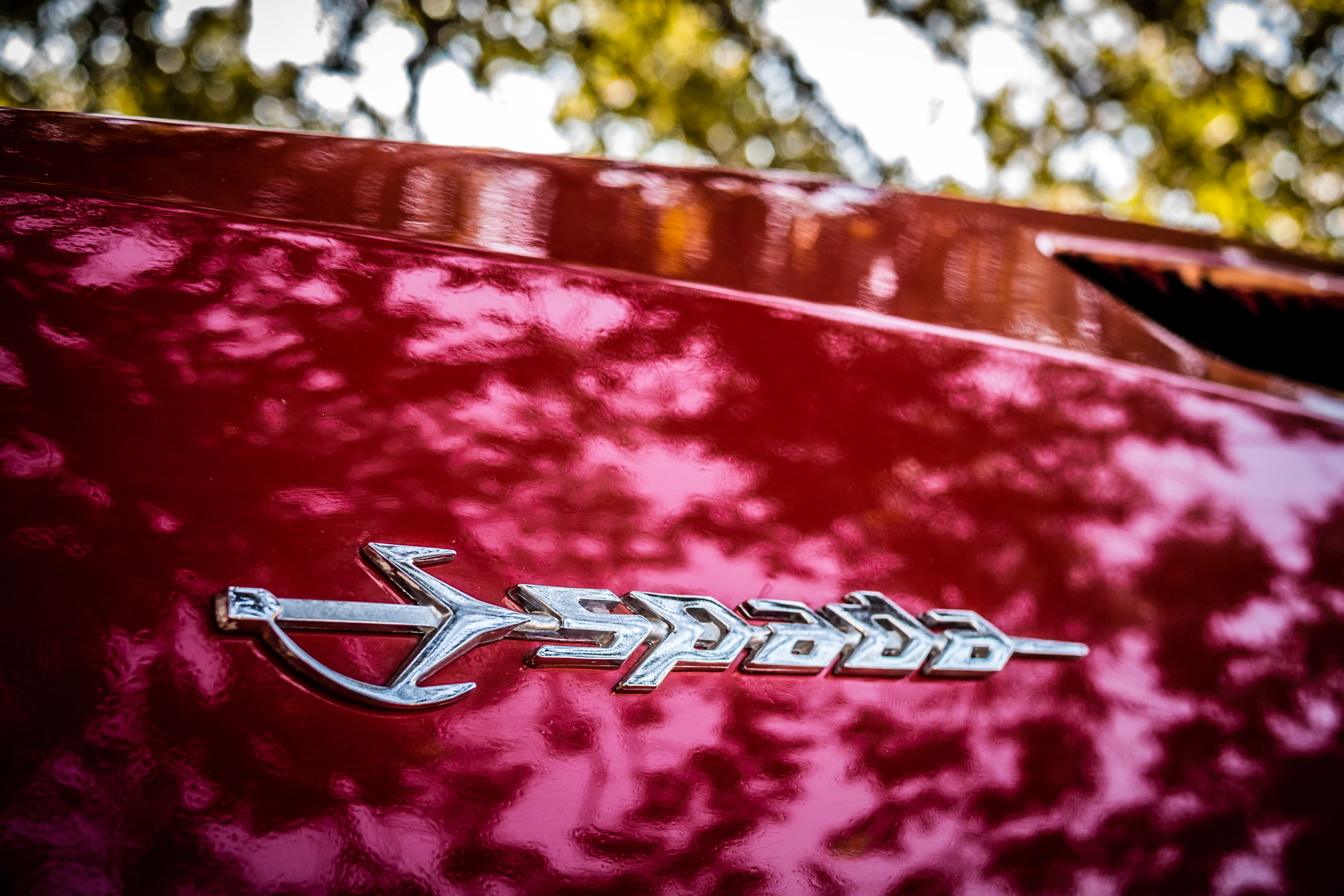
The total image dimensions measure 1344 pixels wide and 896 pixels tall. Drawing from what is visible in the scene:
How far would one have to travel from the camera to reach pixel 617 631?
0.68 meters

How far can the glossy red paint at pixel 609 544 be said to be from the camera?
583mm

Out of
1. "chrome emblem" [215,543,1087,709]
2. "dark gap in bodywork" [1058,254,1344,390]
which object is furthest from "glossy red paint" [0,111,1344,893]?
"dark gap in bodywork" [1058,254,1344,390]

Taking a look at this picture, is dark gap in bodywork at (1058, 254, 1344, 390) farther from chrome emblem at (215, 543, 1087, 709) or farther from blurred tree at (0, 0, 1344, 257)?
blurred tree at (0, 0, 1344, 257)

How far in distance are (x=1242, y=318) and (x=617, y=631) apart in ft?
3.57

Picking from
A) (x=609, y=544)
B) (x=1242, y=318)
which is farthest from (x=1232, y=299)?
(x=609, y=544)

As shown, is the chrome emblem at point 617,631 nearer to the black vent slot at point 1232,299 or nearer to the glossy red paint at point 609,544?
the glossy red paint at point 609,544

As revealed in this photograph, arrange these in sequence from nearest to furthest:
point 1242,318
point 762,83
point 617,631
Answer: point 617,631, point 1242,318, point 762,83

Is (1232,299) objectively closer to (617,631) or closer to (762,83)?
(617,631)

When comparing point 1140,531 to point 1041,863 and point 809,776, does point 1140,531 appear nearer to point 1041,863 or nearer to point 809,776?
point 1041,863

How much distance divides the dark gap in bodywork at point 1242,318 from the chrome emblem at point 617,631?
60 cm

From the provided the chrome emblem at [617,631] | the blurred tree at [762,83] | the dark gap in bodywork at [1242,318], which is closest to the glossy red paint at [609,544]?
the chrome emblem at [617,631]

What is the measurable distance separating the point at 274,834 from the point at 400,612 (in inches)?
6.4

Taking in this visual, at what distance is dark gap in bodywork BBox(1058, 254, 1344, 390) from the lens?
1.17m

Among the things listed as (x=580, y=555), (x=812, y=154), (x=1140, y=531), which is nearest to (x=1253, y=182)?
(x=812, y=154)
